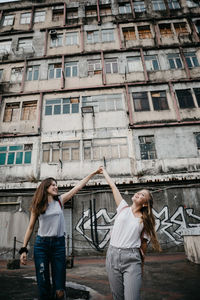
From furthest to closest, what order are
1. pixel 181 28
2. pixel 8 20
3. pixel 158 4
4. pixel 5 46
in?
1. pixel 8 20
2. pixel 158 4
3. pixel 5 46
4. pixel 181 28

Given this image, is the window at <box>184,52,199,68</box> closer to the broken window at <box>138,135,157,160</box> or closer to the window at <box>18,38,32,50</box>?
the broken window at <box>138,135,157,160</box>

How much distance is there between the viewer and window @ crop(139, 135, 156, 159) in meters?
12.7

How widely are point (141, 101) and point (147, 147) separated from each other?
3.90 m

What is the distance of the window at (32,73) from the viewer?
15.9 m

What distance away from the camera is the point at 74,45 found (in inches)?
671

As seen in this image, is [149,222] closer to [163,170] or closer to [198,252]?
[198,252]

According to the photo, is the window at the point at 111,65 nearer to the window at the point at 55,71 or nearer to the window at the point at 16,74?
the window at the point at 55,71

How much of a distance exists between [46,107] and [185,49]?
13218 mm

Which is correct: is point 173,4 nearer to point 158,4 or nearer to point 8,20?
point 158,4

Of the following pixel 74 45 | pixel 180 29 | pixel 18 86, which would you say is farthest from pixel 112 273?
pixel 180 29

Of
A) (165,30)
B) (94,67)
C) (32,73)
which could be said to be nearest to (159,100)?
(94,67)

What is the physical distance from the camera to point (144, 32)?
17422 mm

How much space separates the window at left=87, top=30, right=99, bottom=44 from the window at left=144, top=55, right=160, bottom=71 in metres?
5.07

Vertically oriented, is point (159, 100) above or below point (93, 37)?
below
